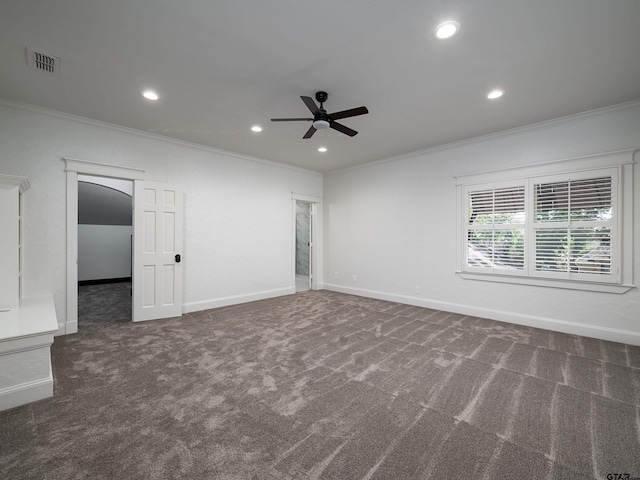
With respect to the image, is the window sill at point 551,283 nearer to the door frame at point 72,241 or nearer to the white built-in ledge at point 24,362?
the white built-in ledge at point 24,362

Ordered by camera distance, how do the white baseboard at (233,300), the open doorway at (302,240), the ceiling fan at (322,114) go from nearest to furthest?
1. the ceiling fan at (322,114)
2. the white baseboard at (233,300)
3. the open doorway at (302,240)

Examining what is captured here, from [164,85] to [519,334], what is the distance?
5.36 m

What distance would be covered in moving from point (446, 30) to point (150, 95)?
10.3 ft

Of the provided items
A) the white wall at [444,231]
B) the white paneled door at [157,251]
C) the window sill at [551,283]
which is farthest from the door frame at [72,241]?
the window sill at [551,283]

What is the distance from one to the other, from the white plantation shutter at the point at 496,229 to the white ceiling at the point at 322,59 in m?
1.03

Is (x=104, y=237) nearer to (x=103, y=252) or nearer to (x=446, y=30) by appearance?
(x=103, y=252)

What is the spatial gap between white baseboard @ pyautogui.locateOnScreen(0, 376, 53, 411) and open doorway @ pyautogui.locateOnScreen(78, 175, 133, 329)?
458cm

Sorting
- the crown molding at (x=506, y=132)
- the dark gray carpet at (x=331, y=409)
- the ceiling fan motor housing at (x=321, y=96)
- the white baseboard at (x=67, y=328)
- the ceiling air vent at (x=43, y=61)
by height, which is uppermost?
the ceiling air vent at (x=43, y=61)

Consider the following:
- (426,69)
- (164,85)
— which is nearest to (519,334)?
(426,69)

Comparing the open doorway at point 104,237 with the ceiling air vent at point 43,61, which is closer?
the ceiling air vent at point 43,61

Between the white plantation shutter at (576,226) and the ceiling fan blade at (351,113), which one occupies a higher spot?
the ceiling fan blade at (351,113)

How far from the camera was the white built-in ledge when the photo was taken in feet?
7.03

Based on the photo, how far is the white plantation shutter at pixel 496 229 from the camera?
427 centimetres

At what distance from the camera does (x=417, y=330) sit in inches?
158
